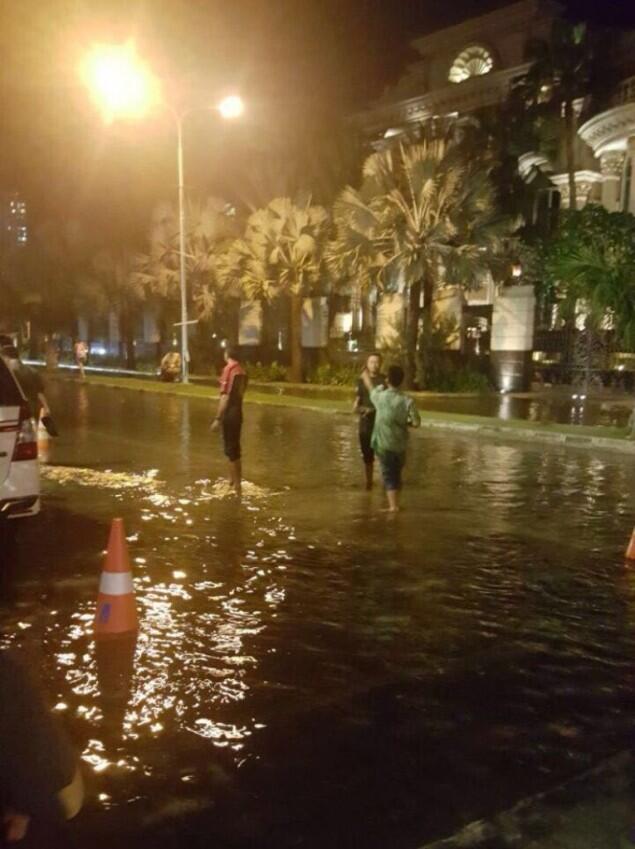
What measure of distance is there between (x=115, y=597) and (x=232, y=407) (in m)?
5.32

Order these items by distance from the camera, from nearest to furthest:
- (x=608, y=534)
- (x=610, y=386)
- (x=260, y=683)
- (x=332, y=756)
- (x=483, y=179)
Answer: (x=332, y=756) → (x=260, y=683) → (x=608, y=534) → (x=483, y=179) → (x=610, y=386)

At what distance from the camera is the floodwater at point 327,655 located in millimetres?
3838

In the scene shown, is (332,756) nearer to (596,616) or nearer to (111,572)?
(111,572)

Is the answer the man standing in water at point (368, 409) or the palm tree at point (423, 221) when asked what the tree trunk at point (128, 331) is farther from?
the man standing in water at point (368, 409)

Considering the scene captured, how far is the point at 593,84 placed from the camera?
1476 inches

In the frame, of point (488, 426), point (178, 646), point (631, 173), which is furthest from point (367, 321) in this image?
point (178, 646)

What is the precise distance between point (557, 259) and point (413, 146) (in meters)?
11.6

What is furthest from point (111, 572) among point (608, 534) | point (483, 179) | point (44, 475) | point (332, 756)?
point (483, 179)

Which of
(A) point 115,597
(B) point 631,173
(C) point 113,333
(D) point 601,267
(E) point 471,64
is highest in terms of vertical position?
(E) point 471,64

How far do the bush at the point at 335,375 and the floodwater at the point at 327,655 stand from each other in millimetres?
21312

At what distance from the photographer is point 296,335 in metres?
34.4

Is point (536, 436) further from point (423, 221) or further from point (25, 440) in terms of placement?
point (25, 440)

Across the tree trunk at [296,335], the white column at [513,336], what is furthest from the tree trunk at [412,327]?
the tree trunk at [296,335]

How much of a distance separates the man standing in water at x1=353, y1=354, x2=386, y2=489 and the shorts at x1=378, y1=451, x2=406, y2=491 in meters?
1.40
